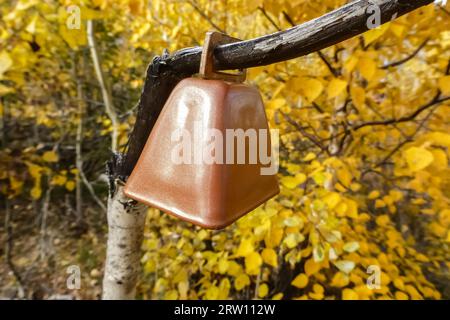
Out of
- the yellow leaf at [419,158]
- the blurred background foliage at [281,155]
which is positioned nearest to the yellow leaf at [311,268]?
the blurred background foliage at [281,155]

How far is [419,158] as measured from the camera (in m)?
0.93

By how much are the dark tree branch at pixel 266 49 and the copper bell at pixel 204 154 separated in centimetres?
4

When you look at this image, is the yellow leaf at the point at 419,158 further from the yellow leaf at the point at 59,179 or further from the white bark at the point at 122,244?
the yellow leaf at the point at 59,179

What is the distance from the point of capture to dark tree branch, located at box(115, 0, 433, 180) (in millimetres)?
366

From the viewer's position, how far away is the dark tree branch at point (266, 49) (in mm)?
366

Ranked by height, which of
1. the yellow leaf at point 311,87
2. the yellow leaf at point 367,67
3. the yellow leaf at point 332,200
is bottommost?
the yellow leaf at point 332,200

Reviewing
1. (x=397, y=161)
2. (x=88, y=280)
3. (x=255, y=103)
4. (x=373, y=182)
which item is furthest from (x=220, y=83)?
(x=373, y=182)

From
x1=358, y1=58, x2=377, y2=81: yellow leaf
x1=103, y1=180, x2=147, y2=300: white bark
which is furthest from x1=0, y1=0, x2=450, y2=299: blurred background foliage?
x1=103, y1=180, x2=147, y2=300: white bark

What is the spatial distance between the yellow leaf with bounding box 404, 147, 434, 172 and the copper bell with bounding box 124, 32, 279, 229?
0.70 meters

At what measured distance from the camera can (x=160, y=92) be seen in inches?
22.9

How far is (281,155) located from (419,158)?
1322 millimetres

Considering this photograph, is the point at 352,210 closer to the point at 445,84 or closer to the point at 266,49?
the point at 445,84

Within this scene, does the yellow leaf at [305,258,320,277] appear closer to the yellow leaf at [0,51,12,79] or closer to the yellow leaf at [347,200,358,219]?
the yellow leaf at [347,200,358,219]
